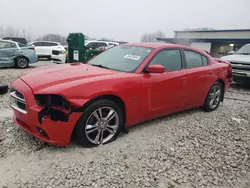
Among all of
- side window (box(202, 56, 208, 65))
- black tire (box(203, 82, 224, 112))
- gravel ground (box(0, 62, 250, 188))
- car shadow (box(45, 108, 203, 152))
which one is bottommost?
gravel ground (box(0, 62, 250, 188))

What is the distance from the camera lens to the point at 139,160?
299cm

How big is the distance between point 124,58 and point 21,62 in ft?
27.5

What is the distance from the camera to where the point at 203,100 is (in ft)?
16.3

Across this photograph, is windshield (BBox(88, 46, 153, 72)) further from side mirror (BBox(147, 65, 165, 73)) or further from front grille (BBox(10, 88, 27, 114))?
front grille (BBox(10, 88, 27, 114))

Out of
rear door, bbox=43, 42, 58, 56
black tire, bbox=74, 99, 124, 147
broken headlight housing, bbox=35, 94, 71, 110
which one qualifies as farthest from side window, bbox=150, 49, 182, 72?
rear door, bbox=43, 42, 58, 56

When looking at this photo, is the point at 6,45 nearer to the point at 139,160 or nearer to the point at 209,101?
the point at 209,101

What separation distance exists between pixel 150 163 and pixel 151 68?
4.77 ft

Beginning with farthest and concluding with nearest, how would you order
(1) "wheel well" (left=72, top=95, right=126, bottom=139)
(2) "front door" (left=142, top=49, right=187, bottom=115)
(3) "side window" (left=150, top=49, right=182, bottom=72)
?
(3) "side window" (left=150, top=49, right=182, bottom=72)
(2) "front door" (left=142, top=49, right=187, bottom=115)
(1) "wheel well" (left=72, top=95, right=126, bottom=139)

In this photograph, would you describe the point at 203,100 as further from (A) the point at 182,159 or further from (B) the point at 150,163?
(B) the point at 150,163

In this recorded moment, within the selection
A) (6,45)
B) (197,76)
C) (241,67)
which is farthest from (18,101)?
(6,45)

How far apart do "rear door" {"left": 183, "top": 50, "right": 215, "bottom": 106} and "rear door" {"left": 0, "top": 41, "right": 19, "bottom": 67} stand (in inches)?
342

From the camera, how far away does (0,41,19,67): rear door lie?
10.1 metres

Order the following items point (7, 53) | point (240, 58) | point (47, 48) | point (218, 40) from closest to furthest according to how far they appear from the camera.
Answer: point (240, 58) < point (7, 53) < point (47, 48) < point (218, 40)

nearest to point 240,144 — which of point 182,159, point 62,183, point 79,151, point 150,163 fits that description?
point 182,159
